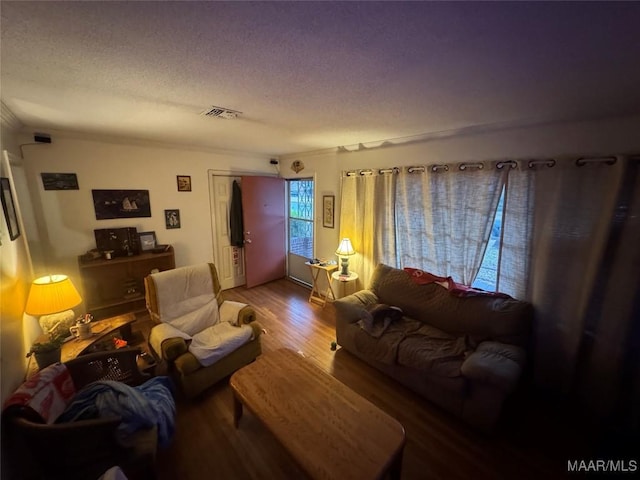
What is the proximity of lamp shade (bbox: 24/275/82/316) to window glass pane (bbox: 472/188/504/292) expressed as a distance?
11.5ft

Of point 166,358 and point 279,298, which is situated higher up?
point 166,358

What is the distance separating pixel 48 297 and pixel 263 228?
110 inches

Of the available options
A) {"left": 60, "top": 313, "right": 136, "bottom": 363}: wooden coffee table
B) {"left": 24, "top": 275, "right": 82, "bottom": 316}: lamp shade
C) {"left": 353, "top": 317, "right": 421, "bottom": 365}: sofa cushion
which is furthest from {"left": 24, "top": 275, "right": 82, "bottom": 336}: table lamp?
{"left": 353, "top": 317, "right": 421, "bottom": 365}: sofa cushion

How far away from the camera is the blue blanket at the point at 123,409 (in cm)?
131

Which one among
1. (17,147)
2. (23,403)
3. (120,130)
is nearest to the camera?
(23,403)

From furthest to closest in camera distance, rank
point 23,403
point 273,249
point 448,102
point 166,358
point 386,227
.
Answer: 1. point 273,249
2. point 386,227
3. point 166,358
4. point 448,102
5. point 23,403

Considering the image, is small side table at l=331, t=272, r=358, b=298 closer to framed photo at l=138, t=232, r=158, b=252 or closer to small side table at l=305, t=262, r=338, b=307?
small side table at l=305, t=262, r=338, b=307

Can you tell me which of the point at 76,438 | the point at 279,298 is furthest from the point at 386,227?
the point at 76,438

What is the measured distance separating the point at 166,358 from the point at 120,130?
2.38 m

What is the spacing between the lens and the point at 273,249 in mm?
4527

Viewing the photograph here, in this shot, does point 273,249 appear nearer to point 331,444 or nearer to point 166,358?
point 166,358

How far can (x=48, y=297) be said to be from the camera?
1763mm

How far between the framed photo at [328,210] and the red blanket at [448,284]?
4.53ft

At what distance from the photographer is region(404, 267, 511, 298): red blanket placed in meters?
2.28
